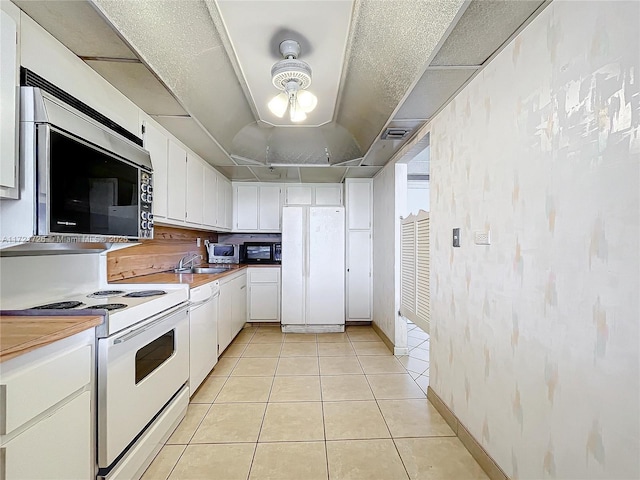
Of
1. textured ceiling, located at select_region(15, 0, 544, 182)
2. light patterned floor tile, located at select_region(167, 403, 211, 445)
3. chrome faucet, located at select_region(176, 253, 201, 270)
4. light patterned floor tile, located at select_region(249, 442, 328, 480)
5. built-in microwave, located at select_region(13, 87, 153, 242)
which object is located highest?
textured ceiling, located at select_region(15, 0, 544, 182)

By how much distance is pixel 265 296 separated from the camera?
424cm

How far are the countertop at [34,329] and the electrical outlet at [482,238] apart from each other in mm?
1885

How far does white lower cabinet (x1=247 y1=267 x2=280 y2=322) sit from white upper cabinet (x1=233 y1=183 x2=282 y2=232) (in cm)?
76

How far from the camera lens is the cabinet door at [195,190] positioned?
293 centimetres

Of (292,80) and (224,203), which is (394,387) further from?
(224,203)

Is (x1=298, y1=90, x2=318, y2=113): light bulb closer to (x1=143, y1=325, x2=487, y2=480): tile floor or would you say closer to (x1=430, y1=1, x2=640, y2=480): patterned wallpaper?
(x1=430, y1=1, x2=640, y2=480): patterned wallpaper

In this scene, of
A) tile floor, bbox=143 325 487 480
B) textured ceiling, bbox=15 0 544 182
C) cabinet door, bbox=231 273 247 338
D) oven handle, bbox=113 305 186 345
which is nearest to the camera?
textured ceiling, bbox=15 0 544 182

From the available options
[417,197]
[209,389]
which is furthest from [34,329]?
[417,197]

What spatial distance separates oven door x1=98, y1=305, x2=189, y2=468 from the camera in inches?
51.8

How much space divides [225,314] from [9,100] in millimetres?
2467

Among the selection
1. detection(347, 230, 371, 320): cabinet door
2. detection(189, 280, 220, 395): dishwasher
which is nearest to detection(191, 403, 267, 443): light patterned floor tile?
detection(189, 280, 220, 395): dishwasher

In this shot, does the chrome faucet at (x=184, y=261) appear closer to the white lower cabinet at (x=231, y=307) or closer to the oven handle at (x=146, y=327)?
the white lower cabinet at (x=231, y=307)

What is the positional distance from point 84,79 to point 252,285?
10.1ft

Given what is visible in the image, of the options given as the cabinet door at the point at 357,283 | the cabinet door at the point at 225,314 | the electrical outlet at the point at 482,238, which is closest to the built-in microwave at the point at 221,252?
the cabinet door at the point at 225,314
